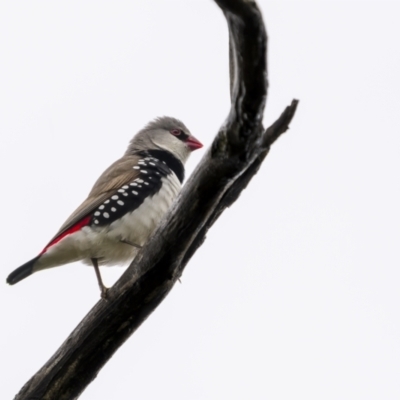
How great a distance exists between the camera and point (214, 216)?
4641mm

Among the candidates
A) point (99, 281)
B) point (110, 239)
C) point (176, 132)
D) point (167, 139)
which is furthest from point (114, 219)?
point (176, 132)

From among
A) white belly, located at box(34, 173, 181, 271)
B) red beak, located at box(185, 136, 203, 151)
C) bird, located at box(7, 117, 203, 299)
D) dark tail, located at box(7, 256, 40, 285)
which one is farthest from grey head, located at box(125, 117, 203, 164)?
dark tail, located at box(7, 256, 40, 285)

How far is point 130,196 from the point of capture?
699cm

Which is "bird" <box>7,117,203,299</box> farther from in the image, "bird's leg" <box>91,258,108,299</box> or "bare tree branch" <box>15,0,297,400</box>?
"bare tree branch" <box>15,0,297,400</box>

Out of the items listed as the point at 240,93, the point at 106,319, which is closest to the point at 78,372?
the point at 106,319

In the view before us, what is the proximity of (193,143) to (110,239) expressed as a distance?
224 cm

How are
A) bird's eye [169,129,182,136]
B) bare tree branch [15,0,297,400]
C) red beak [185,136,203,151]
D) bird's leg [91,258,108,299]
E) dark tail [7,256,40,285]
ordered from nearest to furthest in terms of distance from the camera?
1. bare tree branch [15,0,297,400]
2. bird's leg [91,258,108,299]
3. dark tail [7,256,40,285]
4. red beak [185,136,203,151]
5. bird's eye [169,129,182,136]

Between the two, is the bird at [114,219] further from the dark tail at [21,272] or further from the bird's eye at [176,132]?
the bird's eye at [176,132]

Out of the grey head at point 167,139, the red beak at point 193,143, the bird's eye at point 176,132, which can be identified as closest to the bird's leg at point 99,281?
the grey head at point 167,139

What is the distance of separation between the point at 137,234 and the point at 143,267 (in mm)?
2130

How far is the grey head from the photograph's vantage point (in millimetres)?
8430

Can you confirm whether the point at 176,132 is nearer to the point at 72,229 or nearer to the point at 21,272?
the point at 72,229

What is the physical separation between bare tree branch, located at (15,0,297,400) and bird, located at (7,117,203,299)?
1.40m

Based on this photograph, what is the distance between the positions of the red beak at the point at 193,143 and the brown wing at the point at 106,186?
3.52 ft
